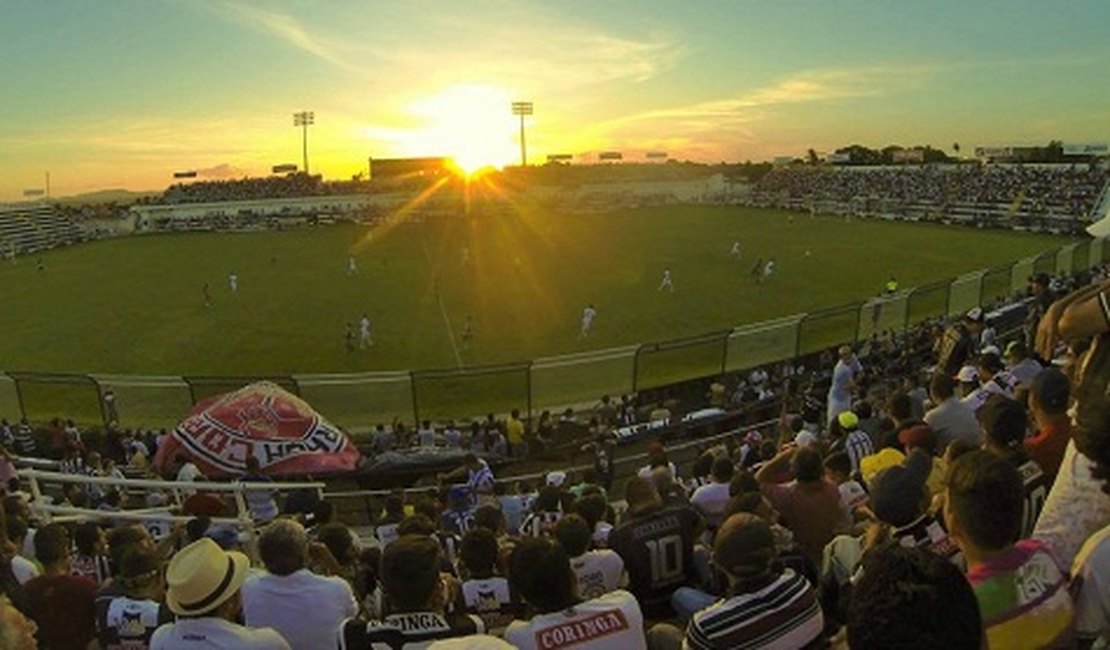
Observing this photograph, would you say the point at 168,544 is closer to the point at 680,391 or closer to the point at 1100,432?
the point at 1100,432

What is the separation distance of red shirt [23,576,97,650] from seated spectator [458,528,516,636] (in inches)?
90.9

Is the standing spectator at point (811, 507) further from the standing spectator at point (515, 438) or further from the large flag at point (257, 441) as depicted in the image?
the standing spectator at point (515, 438)

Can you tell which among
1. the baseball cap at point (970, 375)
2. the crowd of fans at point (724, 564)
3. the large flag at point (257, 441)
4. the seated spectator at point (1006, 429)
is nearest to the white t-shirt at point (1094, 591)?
the crowd of fans at point (724, 564)

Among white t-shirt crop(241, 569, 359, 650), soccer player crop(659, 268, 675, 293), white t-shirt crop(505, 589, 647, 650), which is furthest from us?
soccer player crop(659, 268, 675, 293)

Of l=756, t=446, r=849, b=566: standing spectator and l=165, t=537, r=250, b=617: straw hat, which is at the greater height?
l=165, t=537, r=250, b=617: straw hat

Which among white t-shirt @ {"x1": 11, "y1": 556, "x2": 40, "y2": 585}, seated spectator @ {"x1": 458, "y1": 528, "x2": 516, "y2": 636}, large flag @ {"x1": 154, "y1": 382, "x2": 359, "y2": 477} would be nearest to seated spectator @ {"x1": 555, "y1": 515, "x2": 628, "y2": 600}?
seated spectator @ {"x1": 458, "y1": 528, "x2": 516, "y2": 636}

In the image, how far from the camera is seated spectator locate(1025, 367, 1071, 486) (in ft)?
17.7

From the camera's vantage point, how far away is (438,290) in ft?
140

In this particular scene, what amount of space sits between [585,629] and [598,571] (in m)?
1.35

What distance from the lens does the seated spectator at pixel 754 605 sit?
3.72 metres

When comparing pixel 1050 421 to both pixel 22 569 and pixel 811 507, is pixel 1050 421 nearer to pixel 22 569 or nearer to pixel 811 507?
pixel 811 507

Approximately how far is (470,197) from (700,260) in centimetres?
6570

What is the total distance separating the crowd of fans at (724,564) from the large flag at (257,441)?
24.9ft

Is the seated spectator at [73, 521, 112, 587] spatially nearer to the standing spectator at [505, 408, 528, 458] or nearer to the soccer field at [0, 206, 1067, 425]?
the standing spectator at [505, 408, 528, 458]
